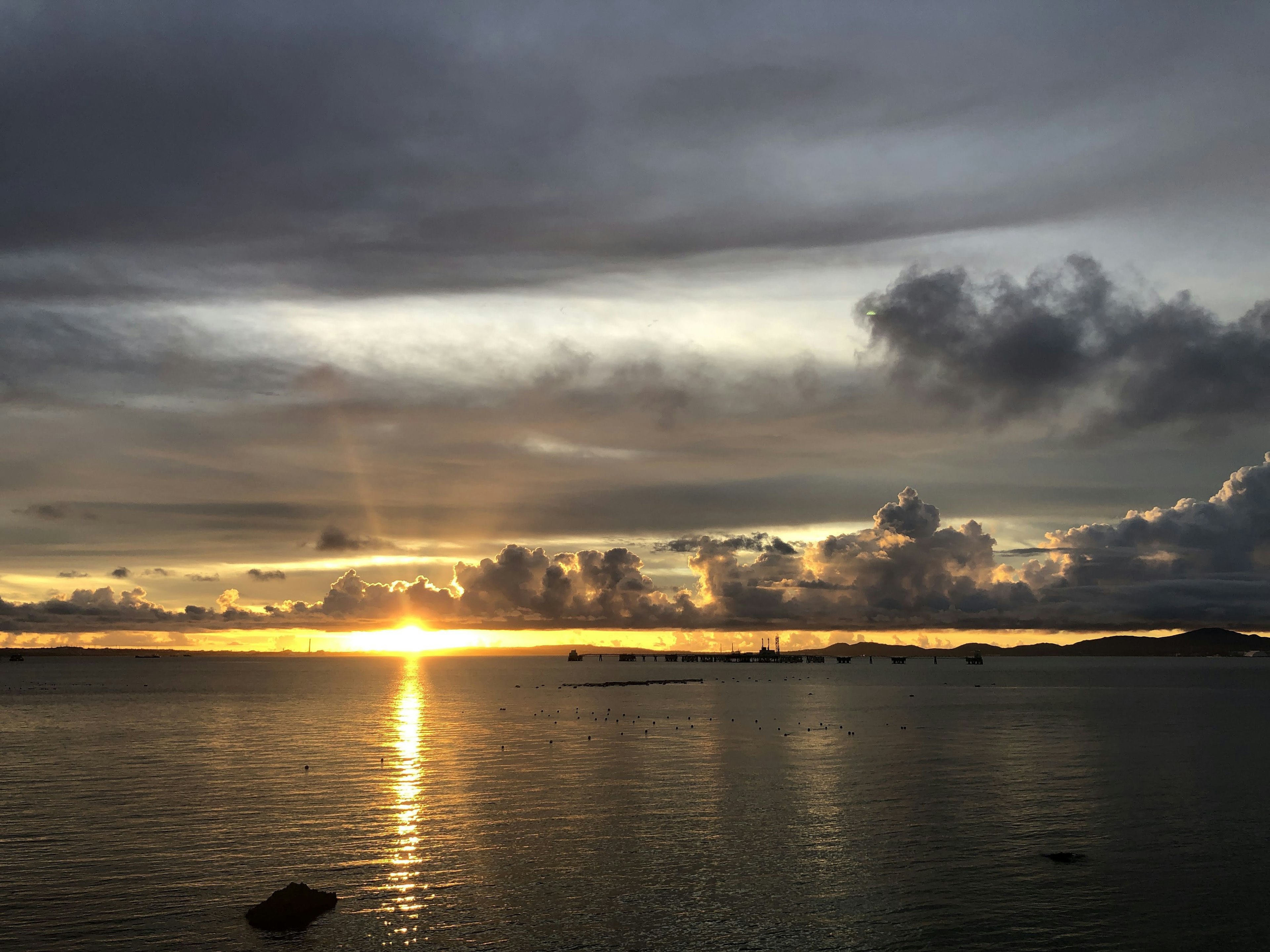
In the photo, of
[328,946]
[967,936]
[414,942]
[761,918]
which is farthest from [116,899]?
[967,936]

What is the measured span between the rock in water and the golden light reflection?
3244 mm

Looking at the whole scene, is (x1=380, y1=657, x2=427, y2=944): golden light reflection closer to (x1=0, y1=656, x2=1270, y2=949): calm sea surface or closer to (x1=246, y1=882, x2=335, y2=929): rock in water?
(x1=0, y1=656, x2=1270, y2=949): calm sea surface

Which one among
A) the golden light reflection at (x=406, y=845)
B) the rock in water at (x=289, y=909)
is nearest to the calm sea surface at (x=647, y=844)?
the golden light reflection at (x=406, y=845)

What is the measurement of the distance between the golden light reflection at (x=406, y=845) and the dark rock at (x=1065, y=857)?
37.3 metres

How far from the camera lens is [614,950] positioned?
42.4 metres

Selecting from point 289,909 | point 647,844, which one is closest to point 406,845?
point 647,844

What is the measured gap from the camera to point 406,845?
2421 inches

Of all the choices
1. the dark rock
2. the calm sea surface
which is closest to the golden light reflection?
the calm sea surface

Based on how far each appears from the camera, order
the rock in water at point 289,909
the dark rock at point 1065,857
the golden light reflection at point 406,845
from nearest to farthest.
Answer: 1. the rock in water at point 289,909
2. the golden light reflection at point 406,845
3. the dark rock at point 1065,857

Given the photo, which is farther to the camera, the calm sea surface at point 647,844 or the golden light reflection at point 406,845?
the golden light reflection at point 406,845

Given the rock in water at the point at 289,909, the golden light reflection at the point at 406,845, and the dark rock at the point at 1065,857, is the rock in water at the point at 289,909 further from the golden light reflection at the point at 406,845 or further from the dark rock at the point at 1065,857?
the dark rock at the point at 1065,857

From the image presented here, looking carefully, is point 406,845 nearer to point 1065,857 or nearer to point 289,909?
point 289,909

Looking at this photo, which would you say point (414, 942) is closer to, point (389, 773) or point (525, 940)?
point (525, 940)

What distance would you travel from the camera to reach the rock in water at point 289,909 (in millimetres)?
45094
